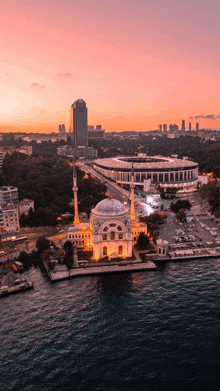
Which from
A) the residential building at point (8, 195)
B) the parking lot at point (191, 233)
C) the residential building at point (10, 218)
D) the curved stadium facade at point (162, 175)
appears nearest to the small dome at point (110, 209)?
the parking lot at point (191, 233)

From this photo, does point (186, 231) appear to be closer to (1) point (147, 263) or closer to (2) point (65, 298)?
(1) point (147, 263)

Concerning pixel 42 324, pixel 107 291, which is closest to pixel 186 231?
pixel 107 291

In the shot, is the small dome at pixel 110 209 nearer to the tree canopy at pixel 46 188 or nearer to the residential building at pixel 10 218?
the tree canopy at pixel 46 188

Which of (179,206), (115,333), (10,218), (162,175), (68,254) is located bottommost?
(115,333)

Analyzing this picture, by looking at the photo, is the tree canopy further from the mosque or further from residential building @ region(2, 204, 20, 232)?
the mosque

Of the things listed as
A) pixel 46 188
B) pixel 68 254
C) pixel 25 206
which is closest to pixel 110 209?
pixel 68 254

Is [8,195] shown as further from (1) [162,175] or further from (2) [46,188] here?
(1) [162,175]

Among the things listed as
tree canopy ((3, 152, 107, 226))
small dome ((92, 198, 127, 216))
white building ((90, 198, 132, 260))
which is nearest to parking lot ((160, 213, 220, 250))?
white building ((90, 198, 132, 260))

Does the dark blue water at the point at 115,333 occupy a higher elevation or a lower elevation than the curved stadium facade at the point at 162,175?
lower
